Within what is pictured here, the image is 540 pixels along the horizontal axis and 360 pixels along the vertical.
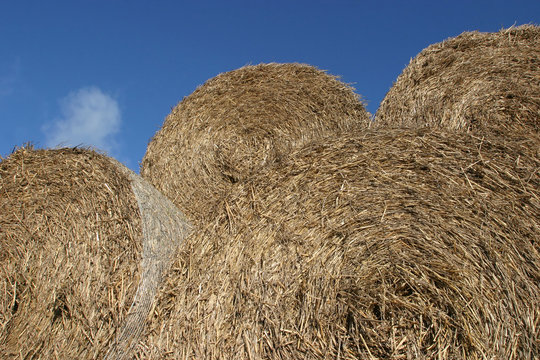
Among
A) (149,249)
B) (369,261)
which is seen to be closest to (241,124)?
(149,249)

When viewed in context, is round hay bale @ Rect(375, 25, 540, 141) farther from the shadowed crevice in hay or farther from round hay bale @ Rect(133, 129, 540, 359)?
the shadowed crevice in hay

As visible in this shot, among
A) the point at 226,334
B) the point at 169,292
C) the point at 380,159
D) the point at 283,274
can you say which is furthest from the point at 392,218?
the point at 169,292

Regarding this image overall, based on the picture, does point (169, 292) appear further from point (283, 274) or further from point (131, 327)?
point (283, 274)

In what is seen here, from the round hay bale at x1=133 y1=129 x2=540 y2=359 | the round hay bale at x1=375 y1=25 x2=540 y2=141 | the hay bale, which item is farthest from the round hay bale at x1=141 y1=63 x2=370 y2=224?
the round hay bale at x1=133 y1=129 x2=540 y2=359

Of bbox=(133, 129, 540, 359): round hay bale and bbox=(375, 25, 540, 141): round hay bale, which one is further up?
bbox=(375, 25, 540, 141): round hay bale

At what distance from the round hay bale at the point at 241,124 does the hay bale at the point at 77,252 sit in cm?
76

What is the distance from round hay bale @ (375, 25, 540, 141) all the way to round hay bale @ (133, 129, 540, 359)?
3.10ft

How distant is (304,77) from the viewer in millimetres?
3932

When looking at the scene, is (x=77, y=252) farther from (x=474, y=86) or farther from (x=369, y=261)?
(x=474, y=86)

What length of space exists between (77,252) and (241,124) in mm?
1719

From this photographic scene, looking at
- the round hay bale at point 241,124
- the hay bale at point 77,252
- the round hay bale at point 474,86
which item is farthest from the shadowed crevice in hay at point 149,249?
the round hay bale at point 474,86

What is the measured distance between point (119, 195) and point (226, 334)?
36.6 inches

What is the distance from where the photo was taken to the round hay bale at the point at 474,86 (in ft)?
10.1

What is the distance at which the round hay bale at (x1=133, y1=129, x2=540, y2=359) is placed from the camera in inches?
79.6
